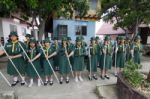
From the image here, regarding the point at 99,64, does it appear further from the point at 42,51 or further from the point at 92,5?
the point at 92,5

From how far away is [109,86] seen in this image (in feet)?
24.5

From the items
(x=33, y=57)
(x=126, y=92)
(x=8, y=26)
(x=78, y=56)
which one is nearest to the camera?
(x=126, y=92)

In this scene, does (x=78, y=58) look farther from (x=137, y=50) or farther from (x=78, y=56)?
(x=137, y=50)

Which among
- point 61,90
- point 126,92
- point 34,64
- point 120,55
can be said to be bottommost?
point 61,90

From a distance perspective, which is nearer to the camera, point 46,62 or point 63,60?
point 46,62

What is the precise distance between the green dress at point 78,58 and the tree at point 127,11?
240 inches

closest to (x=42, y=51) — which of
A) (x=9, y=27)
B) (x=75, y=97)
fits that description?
(x=75, y=97)

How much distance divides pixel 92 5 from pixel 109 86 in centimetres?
1443

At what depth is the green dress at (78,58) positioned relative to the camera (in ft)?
25.3

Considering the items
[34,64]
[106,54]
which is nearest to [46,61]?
[34,64]

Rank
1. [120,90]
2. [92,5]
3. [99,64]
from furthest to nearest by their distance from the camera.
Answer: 1. [92,5]
2. [99,64]
3. [120,90]

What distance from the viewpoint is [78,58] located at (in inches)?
309

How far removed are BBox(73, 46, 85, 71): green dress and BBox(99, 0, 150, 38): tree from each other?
610cm

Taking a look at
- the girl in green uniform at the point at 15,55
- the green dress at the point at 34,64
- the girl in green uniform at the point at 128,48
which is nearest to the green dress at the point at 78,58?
the green dress at the point at 34,64
